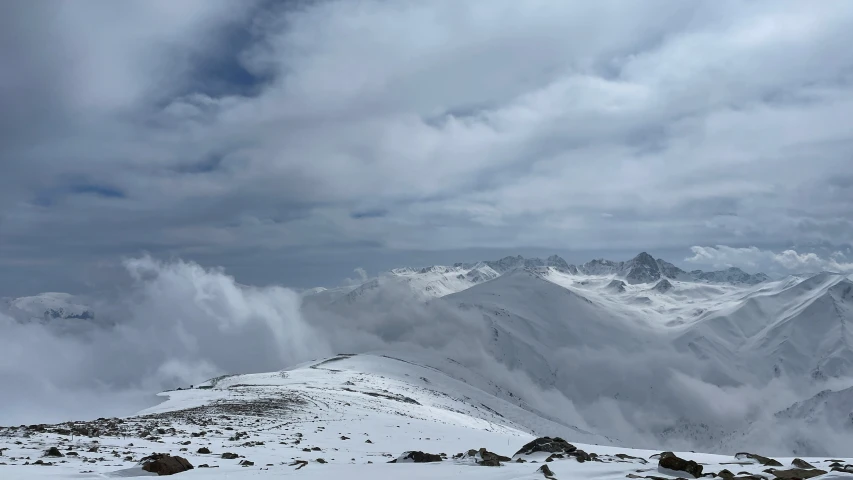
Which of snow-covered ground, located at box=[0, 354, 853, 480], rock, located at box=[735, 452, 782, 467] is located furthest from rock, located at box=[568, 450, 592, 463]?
rock, located at box=[735, 452, 782, 467]

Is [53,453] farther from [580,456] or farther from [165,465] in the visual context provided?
[580,456]

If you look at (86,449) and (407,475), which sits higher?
(86,449)

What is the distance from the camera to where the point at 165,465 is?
52.0ft

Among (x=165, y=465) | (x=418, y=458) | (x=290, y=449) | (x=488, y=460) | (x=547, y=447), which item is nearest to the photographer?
(x=165, y=465)

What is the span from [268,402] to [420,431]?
60.0 feet

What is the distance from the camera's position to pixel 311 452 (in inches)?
894

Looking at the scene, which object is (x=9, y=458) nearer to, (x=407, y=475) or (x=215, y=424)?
(x=407, y=475)

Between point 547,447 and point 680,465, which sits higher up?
point 680,465

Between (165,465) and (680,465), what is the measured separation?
1465 cm

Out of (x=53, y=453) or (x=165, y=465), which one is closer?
(x=165, y=465)

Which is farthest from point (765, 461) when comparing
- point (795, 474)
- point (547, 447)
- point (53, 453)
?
point (53, 453)

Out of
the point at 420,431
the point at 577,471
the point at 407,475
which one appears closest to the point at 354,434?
the point at 420,431

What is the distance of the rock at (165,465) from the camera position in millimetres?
15688

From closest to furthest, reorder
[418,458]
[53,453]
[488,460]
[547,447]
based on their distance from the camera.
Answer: [488,460] < [53,453] < [418,458] < [547,447]
